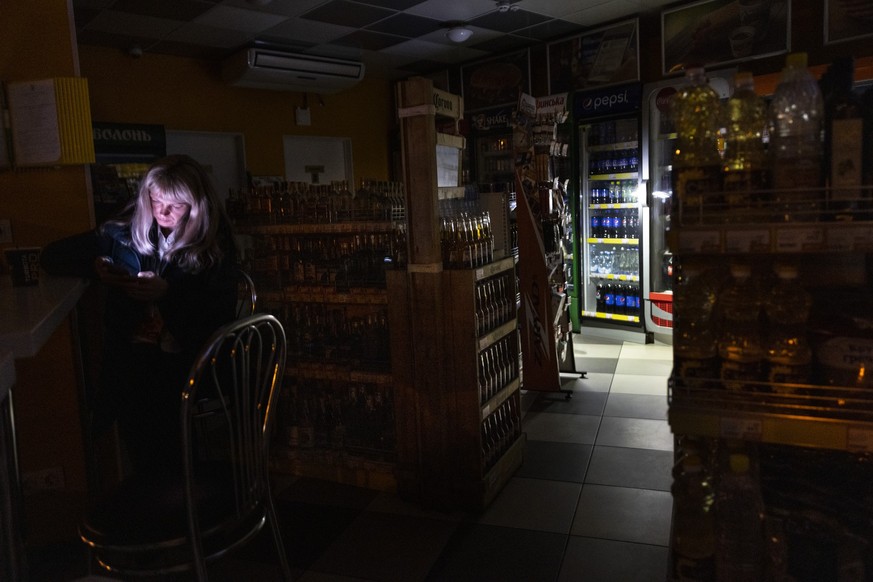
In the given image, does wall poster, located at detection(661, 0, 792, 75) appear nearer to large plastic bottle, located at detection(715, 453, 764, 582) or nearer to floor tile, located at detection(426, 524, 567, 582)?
floor tile, located at detection(426, 524, 567, 582)

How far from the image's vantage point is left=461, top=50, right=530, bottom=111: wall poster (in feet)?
22.6

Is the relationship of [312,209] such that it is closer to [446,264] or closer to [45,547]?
[446,264]

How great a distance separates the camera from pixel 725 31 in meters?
5.40

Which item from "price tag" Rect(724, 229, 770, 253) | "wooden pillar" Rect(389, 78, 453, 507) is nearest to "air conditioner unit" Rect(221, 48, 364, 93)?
"wooden pillar" Rect(389, 78, 453, 507)

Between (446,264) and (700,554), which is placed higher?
(446,264)

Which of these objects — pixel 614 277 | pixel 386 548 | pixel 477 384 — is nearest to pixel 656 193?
pixel 614 277

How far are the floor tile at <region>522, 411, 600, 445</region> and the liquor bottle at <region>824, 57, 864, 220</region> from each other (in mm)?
2531

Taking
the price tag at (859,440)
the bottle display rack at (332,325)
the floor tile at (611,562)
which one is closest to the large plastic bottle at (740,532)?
the price tag at (859,440)

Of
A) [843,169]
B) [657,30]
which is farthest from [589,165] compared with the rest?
[843,169]

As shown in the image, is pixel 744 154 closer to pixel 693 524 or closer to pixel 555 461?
pixel 693 524

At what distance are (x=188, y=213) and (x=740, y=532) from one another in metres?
2.22

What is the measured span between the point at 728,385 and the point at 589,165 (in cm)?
524

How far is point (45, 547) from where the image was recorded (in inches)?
110

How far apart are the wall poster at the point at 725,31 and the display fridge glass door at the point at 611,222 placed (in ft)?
2.52
